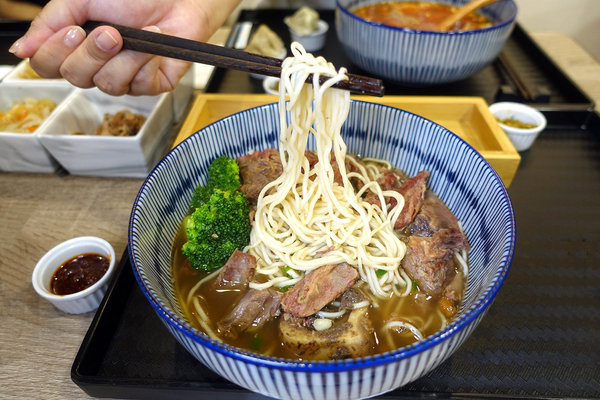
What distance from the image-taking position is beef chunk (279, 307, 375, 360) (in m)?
1.46

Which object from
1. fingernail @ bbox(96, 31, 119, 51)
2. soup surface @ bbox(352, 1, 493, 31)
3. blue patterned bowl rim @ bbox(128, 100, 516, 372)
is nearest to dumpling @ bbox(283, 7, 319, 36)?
soup surface @ bbox(352, 1, 493, 31)

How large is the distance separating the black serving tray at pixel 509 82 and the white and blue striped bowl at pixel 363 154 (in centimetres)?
109

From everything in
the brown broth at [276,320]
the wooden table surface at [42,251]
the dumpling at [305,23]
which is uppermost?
the dumpling at [305,23]

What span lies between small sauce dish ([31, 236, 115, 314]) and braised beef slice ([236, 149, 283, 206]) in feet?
2.34

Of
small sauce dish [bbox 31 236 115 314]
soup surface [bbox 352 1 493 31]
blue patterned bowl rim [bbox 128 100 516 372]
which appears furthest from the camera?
soup surface [bbox 352 1 493 31]

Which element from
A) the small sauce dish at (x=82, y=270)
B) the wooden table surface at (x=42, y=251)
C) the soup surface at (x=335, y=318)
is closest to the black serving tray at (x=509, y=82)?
the wooden table surface at (x=42, y=251)

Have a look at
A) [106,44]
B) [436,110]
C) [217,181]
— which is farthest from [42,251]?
[436,110]

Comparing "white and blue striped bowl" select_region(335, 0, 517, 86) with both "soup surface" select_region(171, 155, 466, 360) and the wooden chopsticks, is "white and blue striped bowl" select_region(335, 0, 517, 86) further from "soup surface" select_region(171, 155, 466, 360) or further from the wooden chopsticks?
"soup surface" select_region(171, 155, 466, 360)

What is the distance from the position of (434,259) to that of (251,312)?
2.70ft

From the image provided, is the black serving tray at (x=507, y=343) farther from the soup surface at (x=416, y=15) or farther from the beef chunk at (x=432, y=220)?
the soup surface at (x=416, y=15)

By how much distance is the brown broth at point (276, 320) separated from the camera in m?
1.56

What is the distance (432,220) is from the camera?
6.11 feet

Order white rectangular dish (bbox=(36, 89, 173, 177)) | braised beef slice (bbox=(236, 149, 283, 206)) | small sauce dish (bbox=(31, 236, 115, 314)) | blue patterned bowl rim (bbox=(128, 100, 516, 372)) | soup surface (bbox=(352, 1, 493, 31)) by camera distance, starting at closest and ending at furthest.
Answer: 1. blue patterned bowl rim (bbox=(128, 100, 516, 372))
2. small sauce dish (bbox=(31, 236, 115, 314))
3. braised beef slice (bbox=(236, 149, 283, 206))
4. white rectangular dish (bbox=(36, 89, 173, 177))
5. soup surface (bbox=(352, 1, 493, 31))

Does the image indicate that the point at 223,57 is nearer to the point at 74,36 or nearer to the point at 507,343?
the point at 74,36
